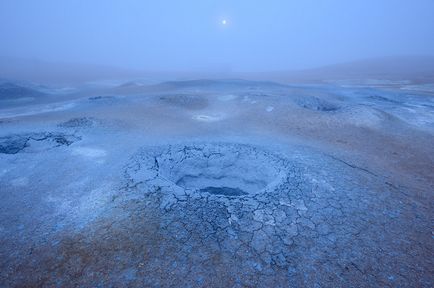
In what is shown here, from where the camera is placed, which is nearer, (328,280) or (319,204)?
(328,280)

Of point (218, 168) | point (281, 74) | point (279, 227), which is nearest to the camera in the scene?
point (279, 227)

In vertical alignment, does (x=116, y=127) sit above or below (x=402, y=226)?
above

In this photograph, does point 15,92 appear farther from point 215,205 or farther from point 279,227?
point 279,227

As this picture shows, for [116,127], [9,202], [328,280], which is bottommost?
[328,280]

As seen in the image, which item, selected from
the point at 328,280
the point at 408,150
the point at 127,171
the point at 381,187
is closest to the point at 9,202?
the point at 127,171

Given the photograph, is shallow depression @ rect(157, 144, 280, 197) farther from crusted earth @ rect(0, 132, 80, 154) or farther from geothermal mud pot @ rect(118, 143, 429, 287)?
crusted earth @ rect(0, 132, 80, 154)

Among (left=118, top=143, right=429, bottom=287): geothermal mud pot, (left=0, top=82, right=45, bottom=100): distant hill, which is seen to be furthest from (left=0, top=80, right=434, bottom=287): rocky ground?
(left=0, top=82, right=45, bottom=100): distant hill

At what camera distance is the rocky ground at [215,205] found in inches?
119

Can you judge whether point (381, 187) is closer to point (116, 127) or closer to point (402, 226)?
point (402, 226)

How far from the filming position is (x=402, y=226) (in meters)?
3.75

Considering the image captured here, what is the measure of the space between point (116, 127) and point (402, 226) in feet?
26.2

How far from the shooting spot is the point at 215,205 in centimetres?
406

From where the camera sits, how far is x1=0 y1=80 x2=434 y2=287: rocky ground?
9.95 feet

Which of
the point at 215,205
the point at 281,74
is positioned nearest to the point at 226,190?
the point at 215,205
